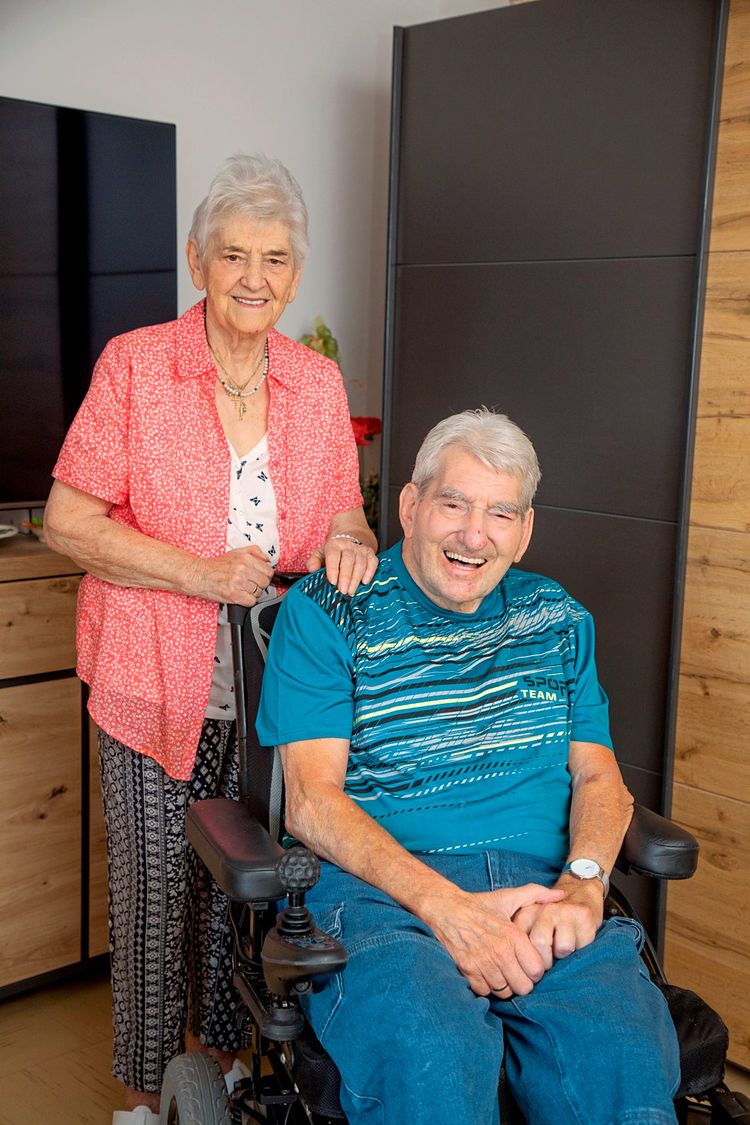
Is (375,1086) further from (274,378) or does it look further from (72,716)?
(72,716)

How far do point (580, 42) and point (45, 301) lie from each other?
122cm

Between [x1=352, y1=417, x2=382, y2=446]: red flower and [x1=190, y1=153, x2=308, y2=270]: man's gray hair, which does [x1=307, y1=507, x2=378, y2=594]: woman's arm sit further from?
[x1=352, y1=417, x2=382, y2=446]: red flower

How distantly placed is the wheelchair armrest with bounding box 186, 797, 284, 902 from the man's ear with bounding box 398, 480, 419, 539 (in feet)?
1.53

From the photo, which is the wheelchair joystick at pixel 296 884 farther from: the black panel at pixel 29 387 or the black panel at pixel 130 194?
the black panel at pixel 130 194

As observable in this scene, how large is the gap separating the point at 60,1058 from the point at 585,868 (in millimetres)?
1320

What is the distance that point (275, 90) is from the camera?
123 inches

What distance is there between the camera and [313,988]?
4.74ft

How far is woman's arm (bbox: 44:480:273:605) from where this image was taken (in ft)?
6.03

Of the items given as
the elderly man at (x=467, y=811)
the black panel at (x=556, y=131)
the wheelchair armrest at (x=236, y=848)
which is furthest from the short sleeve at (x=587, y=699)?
the black panel at (x=556, y=131)

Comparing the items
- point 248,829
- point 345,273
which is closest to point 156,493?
point 248,829

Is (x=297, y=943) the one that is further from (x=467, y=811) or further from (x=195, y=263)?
(x=195, y=263)

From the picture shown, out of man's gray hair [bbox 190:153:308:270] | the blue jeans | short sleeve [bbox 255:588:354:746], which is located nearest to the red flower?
man's gray hair [bbox 190:153:308:270]

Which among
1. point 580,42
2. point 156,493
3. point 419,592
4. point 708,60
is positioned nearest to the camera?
point 419,592

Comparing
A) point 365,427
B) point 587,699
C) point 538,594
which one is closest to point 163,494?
point 538,594
